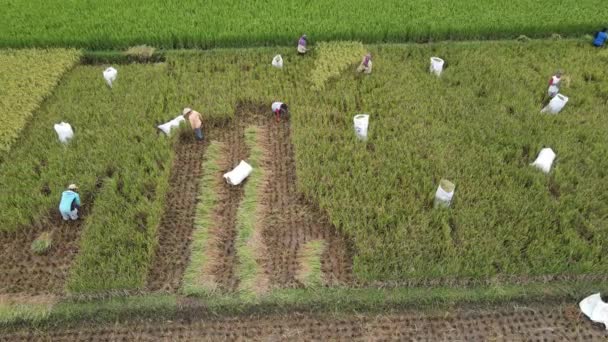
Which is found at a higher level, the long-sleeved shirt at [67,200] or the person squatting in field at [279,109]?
the person squatting in field at [279,109]

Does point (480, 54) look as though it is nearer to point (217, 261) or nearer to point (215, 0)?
point (215, 0)

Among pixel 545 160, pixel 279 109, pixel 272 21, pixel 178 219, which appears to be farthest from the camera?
pixel 272 21

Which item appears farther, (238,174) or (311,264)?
(238,174)

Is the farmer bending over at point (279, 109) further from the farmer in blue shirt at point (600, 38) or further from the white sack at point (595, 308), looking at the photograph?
the farmer in blue shirt at point (600, 38)

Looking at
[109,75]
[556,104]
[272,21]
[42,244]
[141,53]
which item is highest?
[272,21]

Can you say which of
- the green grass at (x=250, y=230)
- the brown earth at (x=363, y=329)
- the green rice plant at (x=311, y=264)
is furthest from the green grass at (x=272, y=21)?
the brown earth at (x=363, y=329)

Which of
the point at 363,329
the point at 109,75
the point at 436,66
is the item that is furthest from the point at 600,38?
the point at 109,75

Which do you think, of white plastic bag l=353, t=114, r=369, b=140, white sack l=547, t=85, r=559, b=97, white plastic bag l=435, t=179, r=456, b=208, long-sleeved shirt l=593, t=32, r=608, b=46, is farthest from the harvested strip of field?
long-sleeved shirt l=593, t=32, r=608, b=46

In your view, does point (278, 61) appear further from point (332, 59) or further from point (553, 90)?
point (553, 90)
